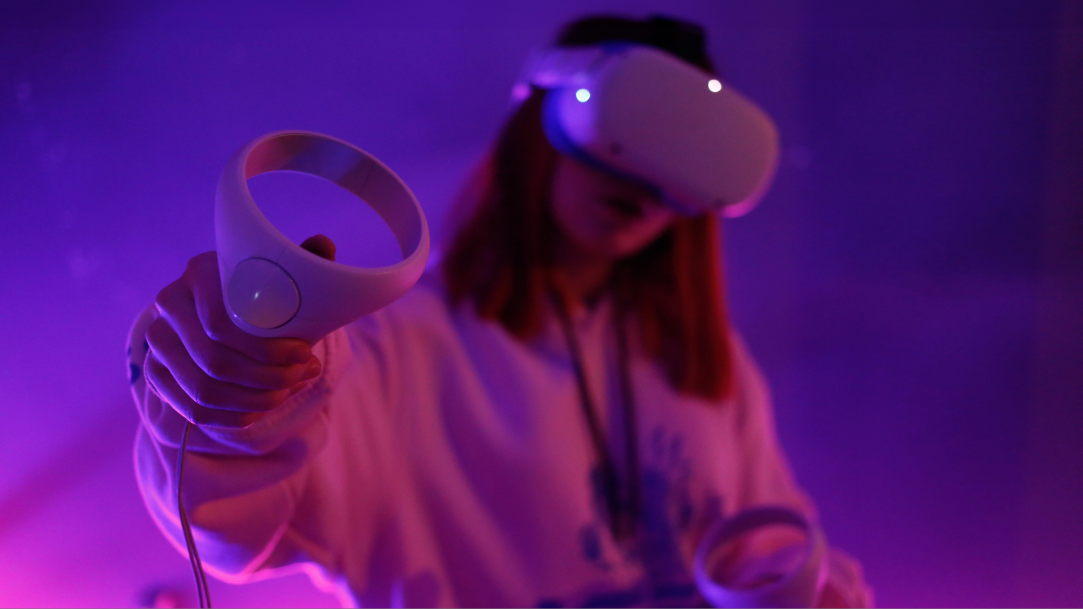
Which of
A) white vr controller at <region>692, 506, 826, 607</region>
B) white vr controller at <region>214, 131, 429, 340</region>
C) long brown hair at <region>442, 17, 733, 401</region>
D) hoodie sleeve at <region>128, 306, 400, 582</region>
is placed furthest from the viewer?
long brown hair at <region>442, 17, 733, 401</region>

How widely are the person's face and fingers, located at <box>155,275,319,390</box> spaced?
457 millimetres

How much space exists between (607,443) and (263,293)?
0.61 meters

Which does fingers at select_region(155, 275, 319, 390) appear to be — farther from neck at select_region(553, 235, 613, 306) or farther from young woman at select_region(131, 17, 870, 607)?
neck at select_region(553, 235, 613, 306)

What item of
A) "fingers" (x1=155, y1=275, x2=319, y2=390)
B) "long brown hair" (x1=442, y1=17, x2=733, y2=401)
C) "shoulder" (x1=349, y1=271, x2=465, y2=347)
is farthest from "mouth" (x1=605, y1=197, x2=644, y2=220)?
"fingers" (x1=155, y1=275, x2=319, y2=390)

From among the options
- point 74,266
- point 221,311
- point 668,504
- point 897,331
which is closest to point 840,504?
point 897,331

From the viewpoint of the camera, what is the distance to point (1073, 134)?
40.6 inches

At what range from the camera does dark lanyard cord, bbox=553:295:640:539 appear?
798mm

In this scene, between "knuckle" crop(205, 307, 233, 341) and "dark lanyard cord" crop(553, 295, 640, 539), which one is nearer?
"knuckle" crop(205, 307, 233, 341)

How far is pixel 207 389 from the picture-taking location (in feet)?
1.15

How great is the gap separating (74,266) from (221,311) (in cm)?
46

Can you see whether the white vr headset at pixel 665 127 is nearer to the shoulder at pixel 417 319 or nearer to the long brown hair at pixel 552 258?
the long brown hair at pixel 552 258

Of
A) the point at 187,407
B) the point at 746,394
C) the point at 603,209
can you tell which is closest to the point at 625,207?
the point at 603,209

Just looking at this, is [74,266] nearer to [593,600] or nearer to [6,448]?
[6,448]

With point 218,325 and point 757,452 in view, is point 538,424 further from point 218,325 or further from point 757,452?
point 218,325
